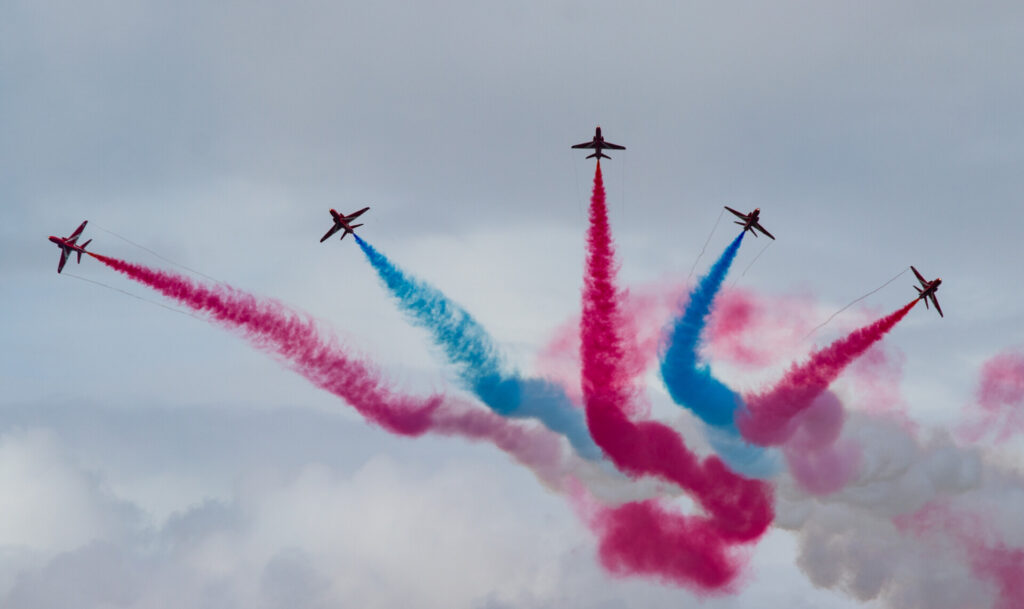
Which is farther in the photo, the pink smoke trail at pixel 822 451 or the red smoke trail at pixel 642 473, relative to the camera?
the pink smoke trail at pixel 822 451

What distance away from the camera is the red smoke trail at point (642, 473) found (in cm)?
9894

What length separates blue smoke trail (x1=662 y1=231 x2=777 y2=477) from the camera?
98.9 metres

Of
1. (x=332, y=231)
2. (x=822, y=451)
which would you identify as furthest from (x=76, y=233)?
(x=822, y=451)

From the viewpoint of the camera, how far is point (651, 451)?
10219 cm

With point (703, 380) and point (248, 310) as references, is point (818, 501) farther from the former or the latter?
point (248, 310)

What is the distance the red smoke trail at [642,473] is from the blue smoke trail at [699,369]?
2550mm

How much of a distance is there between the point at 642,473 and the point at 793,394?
10040mm

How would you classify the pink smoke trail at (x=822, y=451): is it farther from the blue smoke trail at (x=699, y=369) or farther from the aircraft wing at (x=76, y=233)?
the aircraft wing at (x=76, y=233)

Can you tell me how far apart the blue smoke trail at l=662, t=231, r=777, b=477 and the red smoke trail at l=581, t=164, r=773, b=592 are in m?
2.55

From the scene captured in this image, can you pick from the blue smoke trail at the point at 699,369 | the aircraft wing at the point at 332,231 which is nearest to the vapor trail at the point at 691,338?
the blue smoke trail at the point at 699,369

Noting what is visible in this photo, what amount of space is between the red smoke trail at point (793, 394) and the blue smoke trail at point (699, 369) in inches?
39.8

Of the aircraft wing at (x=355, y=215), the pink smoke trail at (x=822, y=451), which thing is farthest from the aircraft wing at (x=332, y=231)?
the pink smoke trail at (x=822, y=451)

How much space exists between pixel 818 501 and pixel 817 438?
161 inches

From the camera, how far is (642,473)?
337ft
